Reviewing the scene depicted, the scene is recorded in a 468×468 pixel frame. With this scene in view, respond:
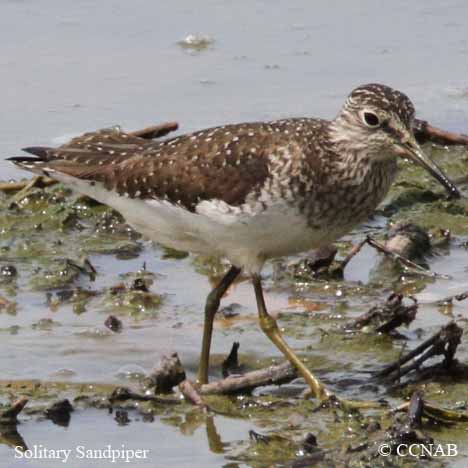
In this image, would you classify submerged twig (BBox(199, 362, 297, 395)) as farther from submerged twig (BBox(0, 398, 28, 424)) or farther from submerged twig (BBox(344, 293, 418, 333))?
submerged twig (BBox(0, 398, 28, 424))

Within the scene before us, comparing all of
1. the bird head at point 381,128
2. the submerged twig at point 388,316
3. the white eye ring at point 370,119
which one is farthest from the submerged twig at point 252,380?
the white eye ring at point 370,119

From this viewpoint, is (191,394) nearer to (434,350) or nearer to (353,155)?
(434,350)

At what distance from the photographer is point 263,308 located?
1041 centimetres

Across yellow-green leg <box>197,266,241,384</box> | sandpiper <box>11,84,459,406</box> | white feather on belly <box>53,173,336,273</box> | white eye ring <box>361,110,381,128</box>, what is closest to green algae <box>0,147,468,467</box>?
yellow-green leg <box>197,266,241,384</box>

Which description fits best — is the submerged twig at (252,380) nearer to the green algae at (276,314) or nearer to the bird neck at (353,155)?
the green algae at (276,314)

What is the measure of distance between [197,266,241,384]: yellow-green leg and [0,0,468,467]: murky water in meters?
0.37

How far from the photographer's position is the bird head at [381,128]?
10047 millimetres

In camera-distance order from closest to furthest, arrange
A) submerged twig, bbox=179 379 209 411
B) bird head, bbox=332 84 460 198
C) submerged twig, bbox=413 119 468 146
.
A: submerged twig, bbox=179 379 209 411
bird head, bbox=332 84 460 198
submerged twig, bbox=413 119 468 146

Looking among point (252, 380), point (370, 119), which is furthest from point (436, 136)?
point (252, 380)

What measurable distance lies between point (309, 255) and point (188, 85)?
4498 mm

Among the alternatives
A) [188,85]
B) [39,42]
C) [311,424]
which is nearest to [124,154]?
[311,424]

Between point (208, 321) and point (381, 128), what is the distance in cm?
168

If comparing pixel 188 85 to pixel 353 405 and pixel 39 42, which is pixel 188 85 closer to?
pixel 39 42

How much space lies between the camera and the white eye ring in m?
10.1
